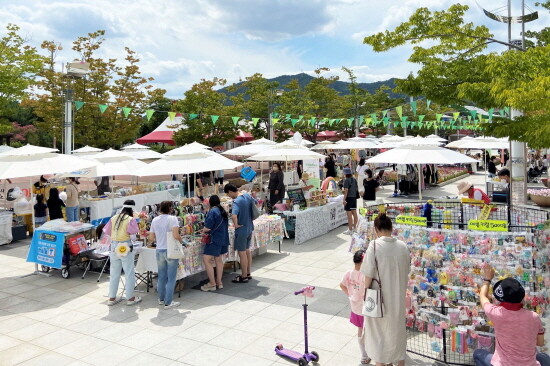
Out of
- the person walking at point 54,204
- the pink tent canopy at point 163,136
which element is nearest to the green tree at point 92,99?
the pink tent canopy at point 163,136

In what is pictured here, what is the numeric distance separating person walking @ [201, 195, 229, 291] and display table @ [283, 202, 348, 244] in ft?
11.4

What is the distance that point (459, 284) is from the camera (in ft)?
15.9

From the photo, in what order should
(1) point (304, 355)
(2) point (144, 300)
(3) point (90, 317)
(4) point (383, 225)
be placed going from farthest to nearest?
(2) point (144, 300) < (3) point (90, 317) < (1) point (304, 355) < (4) point (383, 225)

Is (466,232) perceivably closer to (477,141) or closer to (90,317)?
(90,317)

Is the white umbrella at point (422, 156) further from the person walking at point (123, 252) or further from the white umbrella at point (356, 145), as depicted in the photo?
the white umbrella at point (356, 145)

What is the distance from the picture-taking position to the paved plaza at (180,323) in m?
5.18

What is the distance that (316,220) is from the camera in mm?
11383

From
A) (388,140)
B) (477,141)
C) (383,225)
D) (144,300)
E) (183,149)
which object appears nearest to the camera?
(383,225)

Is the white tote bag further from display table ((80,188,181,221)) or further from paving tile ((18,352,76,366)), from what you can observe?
display table ((80,188,181,221))

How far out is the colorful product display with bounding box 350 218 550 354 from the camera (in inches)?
181

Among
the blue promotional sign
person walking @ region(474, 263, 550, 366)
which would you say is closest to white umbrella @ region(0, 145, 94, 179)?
the blue promotional sign

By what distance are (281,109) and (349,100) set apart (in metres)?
9.21

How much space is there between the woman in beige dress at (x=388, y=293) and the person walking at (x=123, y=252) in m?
4.15

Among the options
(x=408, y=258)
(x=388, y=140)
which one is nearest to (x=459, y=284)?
(x=408, y=258)
